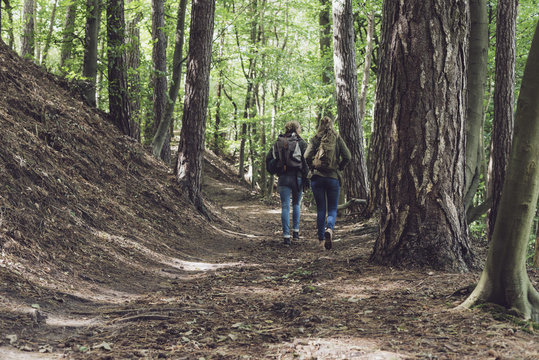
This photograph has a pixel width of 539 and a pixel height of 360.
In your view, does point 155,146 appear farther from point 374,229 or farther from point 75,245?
point 75,245

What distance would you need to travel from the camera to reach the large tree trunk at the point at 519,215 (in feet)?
10.3

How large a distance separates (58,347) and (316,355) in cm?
170

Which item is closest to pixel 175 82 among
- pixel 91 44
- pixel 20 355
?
pixel 91 44

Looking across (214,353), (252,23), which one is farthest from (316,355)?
(252,23)

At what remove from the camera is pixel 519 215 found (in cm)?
326

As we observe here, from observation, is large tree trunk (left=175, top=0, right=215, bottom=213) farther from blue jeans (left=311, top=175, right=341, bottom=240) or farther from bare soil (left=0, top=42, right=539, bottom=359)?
blue jeans (left=311, top=175, right=341, bottom=240)

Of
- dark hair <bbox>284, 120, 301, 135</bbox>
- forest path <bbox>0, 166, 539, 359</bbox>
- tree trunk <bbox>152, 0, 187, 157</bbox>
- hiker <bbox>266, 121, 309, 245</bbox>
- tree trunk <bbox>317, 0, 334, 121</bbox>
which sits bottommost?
forest path <bbox>0, 166, 539, 359</bbox>

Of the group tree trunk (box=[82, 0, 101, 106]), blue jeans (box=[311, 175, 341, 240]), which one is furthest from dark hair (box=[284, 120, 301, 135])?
tree trunk (box=[82, 0, 101, 106])

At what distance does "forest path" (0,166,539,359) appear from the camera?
9.53ft

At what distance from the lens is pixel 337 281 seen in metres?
4.99

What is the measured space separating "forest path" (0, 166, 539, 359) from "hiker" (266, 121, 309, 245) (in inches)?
118

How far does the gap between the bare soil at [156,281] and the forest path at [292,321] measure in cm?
1

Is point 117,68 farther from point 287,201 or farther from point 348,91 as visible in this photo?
point 348,91

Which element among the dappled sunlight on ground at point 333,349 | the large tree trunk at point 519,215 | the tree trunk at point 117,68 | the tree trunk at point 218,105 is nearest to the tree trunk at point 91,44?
the tree trunk at point 117,68
